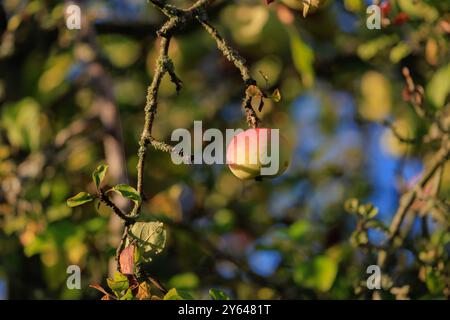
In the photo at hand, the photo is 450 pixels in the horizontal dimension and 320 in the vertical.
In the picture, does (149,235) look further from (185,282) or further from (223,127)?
(223,127)

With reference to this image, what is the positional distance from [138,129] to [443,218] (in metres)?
1.50

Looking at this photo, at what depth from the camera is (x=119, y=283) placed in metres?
1.23

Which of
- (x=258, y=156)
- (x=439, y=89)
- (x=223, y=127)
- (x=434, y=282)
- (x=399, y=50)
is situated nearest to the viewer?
(x=258, y=156)

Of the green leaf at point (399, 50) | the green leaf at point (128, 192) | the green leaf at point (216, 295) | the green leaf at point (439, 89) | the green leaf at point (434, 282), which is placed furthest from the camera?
the green leaf at point (399, 50)

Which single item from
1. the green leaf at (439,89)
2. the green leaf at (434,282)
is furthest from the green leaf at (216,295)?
the green leaf at (439,89)

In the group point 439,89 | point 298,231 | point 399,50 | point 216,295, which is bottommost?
point 216,295

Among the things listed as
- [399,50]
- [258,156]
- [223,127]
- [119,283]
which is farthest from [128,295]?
[223,127]

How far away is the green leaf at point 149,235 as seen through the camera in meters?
1.19

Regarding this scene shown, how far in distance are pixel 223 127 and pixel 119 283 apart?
6.55ft

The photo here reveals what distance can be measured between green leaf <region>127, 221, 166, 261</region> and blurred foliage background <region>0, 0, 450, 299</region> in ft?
2.15

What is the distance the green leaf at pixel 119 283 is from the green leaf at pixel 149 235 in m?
0.06

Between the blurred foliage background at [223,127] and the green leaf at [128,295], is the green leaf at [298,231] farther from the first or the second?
the green leaf at [128,295]
